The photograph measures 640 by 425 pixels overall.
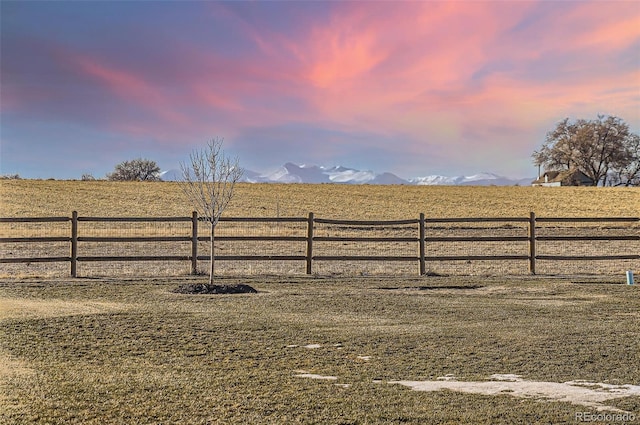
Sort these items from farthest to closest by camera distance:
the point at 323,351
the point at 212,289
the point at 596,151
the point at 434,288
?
the point at 596,151, the point at 434,288, the point at 212,289, the point at 323,351

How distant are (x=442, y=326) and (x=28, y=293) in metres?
8.73

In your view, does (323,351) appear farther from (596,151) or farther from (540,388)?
(596,151)

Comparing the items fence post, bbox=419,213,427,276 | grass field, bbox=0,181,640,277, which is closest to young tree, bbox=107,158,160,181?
grass field, bbox=0,181,640,277

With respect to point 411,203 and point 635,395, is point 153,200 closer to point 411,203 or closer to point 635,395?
point 411,203

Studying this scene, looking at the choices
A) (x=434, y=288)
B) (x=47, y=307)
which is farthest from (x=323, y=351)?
(x=434, y=288)

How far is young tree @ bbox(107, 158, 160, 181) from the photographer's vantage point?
295ft

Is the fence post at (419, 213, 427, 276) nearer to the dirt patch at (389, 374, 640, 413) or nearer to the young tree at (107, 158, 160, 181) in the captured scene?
the dirt patch at (389, 374, 640, 413)

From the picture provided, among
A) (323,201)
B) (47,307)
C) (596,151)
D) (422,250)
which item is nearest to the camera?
(47,307)

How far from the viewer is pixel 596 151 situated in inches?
3246

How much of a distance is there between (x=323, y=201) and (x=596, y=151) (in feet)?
→ 155

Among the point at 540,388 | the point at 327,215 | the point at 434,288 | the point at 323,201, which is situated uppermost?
the point at 323,201

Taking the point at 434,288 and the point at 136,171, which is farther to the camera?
the point at 136,171

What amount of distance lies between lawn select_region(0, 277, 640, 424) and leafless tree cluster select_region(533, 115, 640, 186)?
73367mm

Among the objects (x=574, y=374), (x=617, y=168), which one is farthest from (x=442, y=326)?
(x=617, y=168)
